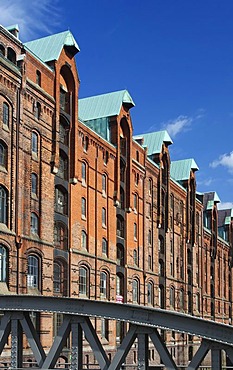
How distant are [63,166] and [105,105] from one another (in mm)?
11140

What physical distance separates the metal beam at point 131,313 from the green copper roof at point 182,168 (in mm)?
53027

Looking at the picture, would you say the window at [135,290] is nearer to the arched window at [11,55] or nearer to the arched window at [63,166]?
the arched window at [63,166]

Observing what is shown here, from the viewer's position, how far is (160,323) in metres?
10.4

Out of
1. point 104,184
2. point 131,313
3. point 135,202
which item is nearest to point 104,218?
point 104,184

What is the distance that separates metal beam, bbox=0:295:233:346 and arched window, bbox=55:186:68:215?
2384 centimetres

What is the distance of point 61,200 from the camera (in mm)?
36250

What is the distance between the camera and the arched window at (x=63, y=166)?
36250 mm

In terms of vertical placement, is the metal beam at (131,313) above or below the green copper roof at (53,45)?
below

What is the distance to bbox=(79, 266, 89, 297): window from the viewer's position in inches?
1475

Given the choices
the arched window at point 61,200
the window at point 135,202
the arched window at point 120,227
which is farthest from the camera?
the window at point 135,202

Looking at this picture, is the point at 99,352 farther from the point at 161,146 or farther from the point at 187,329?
the point at 161,146

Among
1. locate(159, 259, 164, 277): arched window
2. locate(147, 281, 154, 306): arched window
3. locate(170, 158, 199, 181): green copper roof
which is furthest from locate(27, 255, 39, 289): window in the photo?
locate(170, 158, 199, 181): green copper roof

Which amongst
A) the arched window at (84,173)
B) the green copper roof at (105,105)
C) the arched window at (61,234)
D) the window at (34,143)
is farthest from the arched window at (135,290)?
the window at (34,143)

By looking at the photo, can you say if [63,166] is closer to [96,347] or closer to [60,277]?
[60,277]
